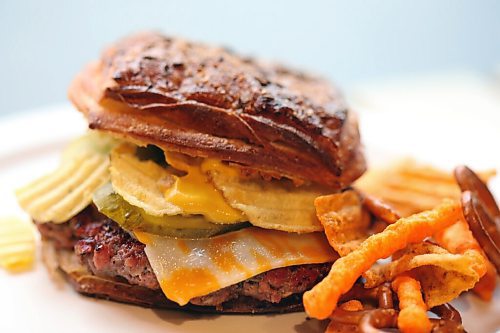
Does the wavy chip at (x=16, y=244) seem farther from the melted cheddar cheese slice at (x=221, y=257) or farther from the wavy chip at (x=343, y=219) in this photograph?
the wavy chip at (x=343, y=219)

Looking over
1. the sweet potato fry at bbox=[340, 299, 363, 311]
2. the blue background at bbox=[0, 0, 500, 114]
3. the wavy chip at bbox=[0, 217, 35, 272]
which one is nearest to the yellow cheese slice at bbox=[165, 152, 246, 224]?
the sweet potato fry at bbox=[340, 299, 363, 311]

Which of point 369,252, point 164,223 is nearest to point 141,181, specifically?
point 164,223

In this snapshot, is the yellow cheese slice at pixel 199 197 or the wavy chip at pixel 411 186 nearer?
the yellow cheese slice at pixel 199 197

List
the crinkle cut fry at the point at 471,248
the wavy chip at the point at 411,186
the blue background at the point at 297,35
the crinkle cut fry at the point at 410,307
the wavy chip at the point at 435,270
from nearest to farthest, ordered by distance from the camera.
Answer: the crinkle cut fry at the point at 410,307 → the wavy chip at the point at 435,270 → the crinkle cut fry at the point at 471,248 → the wavy chip at the point at 411,186 → the blue background at the point at 297,35

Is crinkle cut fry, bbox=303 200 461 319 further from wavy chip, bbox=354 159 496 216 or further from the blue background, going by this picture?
the blue background

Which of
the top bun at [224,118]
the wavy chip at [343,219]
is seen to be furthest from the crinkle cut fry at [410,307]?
the top bun at [224,118]

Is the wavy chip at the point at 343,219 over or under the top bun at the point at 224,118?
under

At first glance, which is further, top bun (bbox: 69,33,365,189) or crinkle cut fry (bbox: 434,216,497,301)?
crinkle cut fry (bbox: 434,216,497,301)

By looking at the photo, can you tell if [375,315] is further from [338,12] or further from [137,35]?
[338,12]
